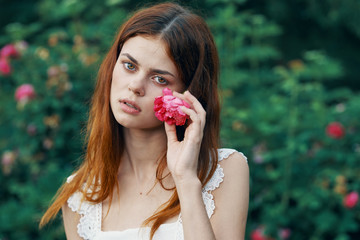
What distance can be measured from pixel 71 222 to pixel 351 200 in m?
1.91

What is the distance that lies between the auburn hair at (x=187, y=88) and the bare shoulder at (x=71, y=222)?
0.06 meters

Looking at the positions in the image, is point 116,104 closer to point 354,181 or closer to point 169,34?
point 169,34

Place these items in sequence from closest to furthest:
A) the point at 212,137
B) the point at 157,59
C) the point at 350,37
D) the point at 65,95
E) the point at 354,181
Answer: the point at 157,59 < the point at 212,137 < the point at 354,181 < the point at 65,95 < the point at 350,37

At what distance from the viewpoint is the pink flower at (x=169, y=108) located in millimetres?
2119

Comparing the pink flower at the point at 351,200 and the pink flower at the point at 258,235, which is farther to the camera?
the pink flower at the point at 258,235

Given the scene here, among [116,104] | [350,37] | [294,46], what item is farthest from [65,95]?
[350,37]

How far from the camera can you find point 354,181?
11.9 feet

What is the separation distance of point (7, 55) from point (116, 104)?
84.6 inches

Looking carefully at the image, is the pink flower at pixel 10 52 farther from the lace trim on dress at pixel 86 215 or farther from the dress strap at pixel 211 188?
the dress strap at pixel 211 188

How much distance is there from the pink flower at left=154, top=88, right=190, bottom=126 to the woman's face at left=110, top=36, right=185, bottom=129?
0.05m

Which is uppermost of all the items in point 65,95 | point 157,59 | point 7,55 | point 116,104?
point 157,59

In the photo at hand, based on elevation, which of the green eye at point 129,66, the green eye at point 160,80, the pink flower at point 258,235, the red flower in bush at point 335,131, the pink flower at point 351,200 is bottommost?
the pink flower at point 258,235

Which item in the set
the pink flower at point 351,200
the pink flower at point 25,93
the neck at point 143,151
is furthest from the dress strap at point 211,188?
the pink flower at point 25,93

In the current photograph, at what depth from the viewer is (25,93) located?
3887 millimetres
